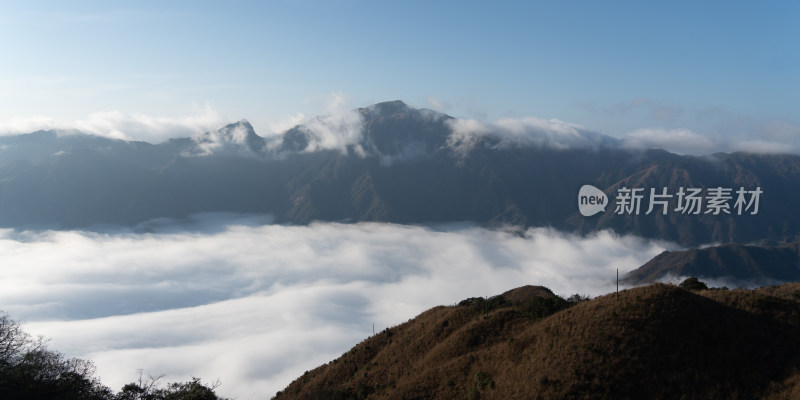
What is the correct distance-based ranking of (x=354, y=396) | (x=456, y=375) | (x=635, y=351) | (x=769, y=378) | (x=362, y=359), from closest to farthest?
(x=769, y=378) → (x=635, y=351) → (x=456, y=375) → (x=354, y=396) → (x=362, y=359)

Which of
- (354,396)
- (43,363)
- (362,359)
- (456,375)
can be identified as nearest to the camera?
(43,363)

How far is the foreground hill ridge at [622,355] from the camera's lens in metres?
40.3

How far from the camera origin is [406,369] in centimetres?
5950

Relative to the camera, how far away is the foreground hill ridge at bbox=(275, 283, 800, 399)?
40344 mm

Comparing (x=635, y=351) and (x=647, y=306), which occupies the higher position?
(x=647, y=306)

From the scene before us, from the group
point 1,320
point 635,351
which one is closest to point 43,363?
point 1,320

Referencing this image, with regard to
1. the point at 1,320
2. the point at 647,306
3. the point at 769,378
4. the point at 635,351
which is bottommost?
the point at 769,378

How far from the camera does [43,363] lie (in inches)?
1868

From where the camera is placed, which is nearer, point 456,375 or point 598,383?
point 598,383

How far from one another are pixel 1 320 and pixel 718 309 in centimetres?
7769

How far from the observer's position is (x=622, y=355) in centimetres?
4297

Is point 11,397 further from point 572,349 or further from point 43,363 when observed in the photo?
point 572,349

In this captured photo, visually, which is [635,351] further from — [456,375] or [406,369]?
[406,369]

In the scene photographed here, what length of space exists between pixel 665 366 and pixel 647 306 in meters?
7.93
